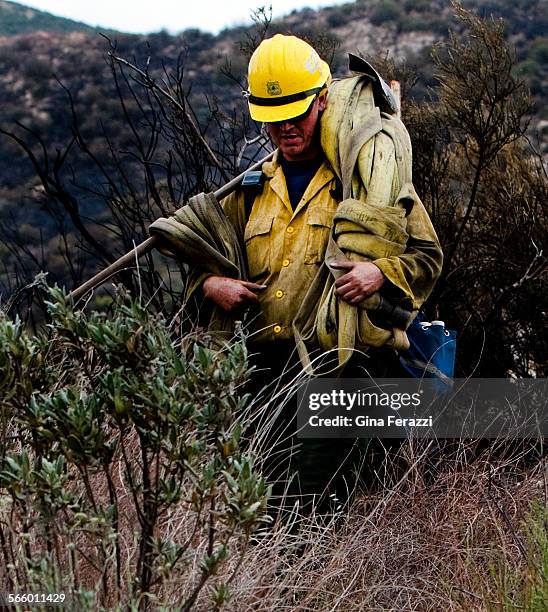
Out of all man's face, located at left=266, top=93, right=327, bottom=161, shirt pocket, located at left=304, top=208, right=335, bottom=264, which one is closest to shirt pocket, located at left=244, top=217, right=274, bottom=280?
shirt pocket, located at left=304, top=208, right=335, bottom=264

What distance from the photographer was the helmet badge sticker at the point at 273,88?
445cm

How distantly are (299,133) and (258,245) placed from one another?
0.49m

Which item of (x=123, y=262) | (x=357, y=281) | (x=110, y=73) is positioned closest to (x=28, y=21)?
(x=110, y=73)

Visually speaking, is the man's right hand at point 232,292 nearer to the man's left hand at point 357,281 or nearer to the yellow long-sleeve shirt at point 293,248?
the yellow long-sleeve shirt at point 293,248

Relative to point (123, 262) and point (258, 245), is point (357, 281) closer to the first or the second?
point (258, 245)

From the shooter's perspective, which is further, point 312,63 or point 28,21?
point 28,21

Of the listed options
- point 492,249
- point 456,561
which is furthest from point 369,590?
point 492,249

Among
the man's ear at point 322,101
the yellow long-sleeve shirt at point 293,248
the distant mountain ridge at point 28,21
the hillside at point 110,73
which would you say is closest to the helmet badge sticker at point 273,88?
the man's ear at point 322,101

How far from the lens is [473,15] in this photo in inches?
298

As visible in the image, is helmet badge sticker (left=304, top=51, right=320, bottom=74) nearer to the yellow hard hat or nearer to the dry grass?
the yellow hard hat

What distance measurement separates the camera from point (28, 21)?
4912 centimetres

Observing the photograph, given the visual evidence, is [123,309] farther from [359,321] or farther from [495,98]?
[495,98]

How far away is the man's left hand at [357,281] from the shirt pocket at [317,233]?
233 mm

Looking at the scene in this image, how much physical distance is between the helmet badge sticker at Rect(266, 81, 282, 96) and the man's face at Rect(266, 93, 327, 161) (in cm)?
12
